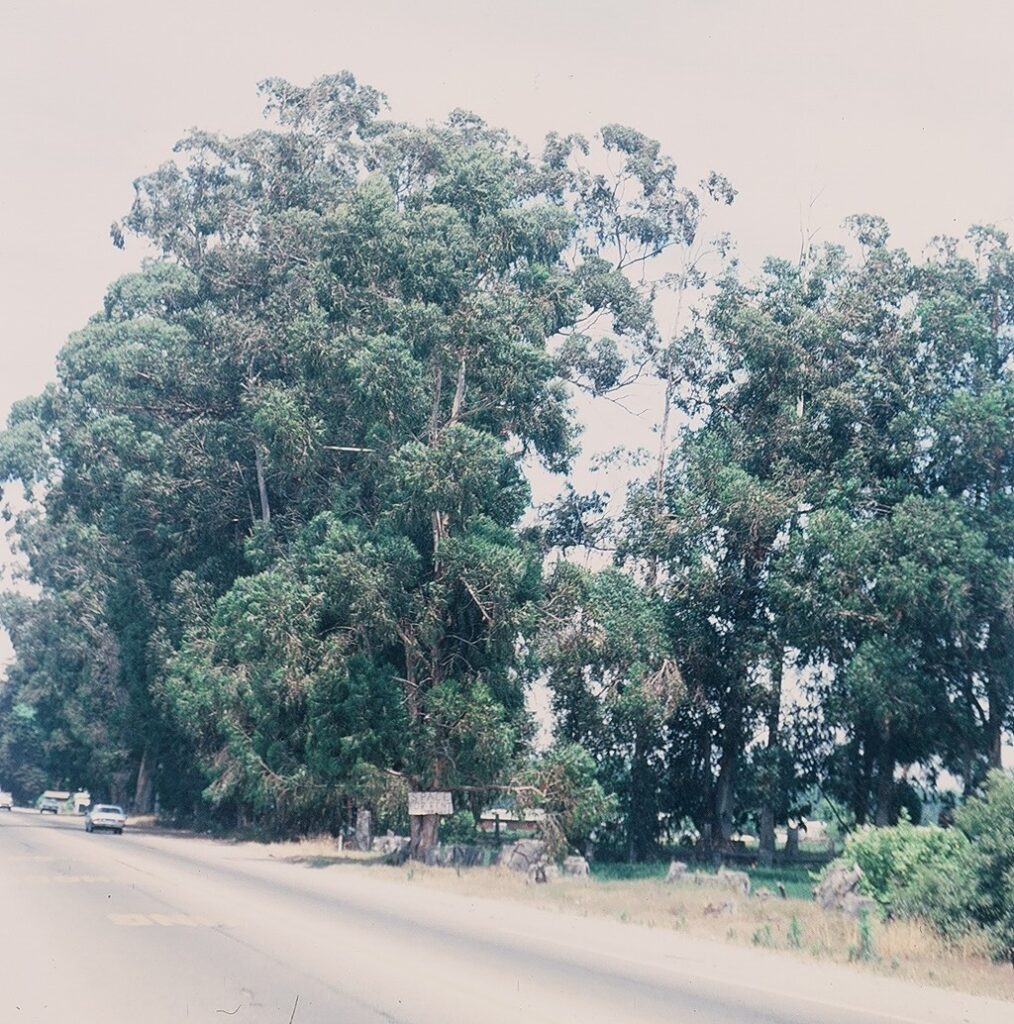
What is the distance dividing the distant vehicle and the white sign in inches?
953

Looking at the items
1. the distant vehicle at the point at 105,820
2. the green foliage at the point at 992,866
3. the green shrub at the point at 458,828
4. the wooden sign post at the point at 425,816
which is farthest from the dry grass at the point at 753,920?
the distant vehicle at the point at 105,820

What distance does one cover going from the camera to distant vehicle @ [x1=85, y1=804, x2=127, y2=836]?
178 ft

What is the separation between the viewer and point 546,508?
50.7 m

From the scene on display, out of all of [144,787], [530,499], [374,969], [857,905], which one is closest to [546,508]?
[530,499]

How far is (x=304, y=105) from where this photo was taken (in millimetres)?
55625

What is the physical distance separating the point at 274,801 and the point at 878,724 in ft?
67.3

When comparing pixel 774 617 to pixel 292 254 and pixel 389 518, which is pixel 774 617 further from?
pixel 292 254

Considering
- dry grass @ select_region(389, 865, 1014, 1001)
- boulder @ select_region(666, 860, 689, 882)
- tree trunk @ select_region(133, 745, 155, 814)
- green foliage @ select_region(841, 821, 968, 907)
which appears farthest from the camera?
tree trunk @ select_region(133, 745, 155, 814)

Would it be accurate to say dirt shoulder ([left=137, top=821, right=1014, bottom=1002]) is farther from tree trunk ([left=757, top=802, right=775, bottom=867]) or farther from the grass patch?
tree trunk ([left=757, top=802, right=775, bottom=867])

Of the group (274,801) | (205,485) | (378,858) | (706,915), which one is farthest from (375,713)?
(205,485)

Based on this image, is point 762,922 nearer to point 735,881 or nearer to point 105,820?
point 735,881

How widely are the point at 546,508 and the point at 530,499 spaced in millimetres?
9537

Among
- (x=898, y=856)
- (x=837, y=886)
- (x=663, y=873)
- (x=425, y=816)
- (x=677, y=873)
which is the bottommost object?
(x=663, y=873)

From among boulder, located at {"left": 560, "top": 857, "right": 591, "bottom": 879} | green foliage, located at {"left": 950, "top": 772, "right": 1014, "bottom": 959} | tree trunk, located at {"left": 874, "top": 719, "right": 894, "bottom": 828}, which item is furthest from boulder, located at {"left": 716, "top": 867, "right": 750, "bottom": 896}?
tree trunk, located at {"left": 874, "top": 719, "right": 894, "bottom": 828}
